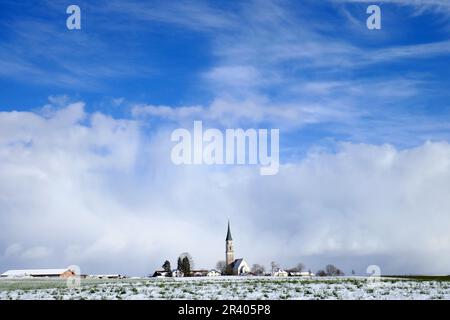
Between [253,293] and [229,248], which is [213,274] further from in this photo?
[253,293]

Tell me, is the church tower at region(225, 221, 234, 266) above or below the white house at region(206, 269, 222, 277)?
above

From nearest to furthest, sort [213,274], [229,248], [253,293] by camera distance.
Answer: [253,293] → [229,248] → [213,274]

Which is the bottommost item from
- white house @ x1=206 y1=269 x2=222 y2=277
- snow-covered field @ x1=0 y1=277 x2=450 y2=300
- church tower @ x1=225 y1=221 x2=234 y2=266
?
white house @ x1=206 y1=269 x2=222 y2=277

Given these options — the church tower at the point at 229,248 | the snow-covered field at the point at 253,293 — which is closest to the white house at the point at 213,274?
the snow-covered field at the point at 253,293

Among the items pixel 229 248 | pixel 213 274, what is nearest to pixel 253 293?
pixel 229 248

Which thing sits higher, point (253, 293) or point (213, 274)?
point (253, 293)

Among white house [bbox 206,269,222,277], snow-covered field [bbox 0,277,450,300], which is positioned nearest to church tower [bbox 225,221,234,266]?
snow-covered field [bbox 0,277,450,300]

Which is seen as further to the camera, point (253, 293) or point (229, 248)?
point (229, 248)

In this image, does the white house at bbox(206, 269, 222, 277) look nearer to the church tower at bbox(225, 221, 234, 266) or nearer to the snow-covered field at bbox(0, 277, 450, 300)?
the snow-covered field at bbox(0, 277, 450, 300)

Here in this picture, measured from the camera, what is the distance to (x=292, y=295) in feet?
76.0
